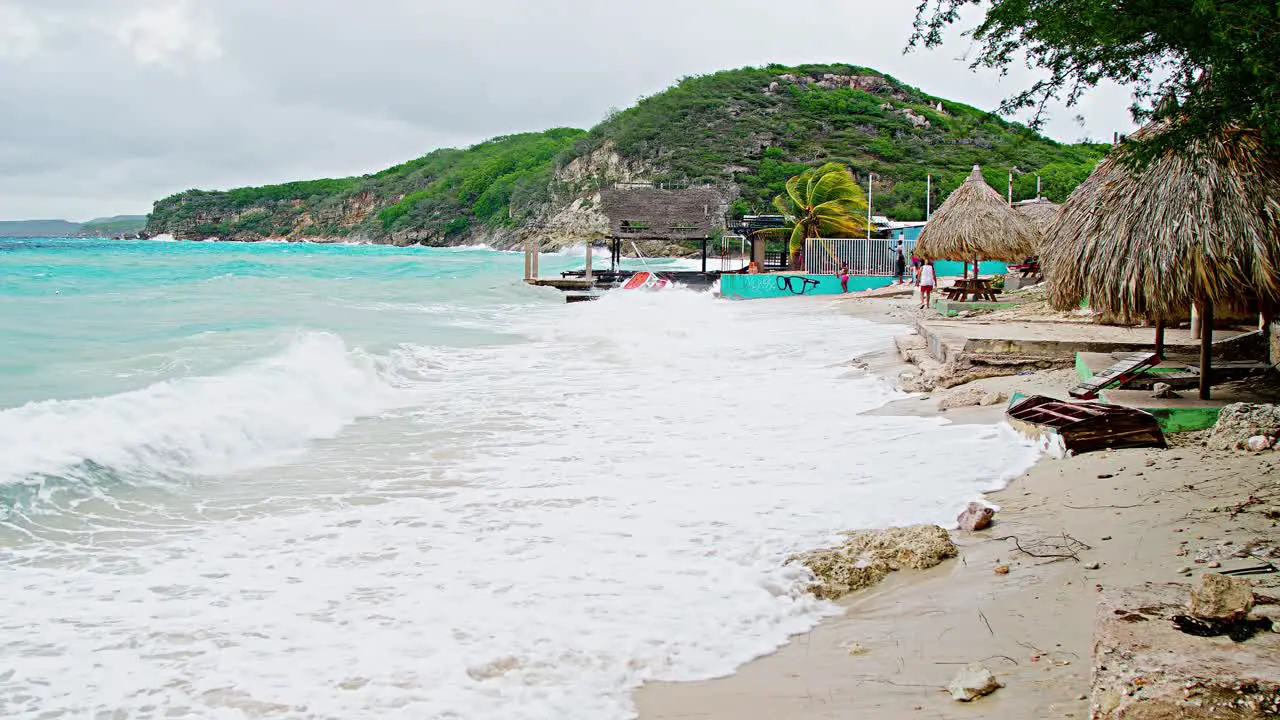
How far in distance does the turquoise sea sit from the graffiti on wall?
18226mm

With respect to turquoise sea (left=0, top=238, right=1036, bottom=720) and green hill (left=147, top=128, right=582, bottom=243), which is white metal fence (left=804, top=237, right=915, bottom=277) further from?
green hill (left=147, top=128, right=582, bottom=243)

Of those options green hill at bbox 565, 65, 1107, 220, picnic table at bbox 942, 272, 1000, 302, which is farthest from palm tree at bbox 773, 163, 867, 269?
green hill at bbox 565, 65, 1107, 220

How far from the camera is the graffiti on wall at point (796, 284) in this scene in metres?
→ 32.3

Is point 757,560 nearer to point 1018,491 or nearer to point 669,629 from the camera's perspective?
Result: point 669,629

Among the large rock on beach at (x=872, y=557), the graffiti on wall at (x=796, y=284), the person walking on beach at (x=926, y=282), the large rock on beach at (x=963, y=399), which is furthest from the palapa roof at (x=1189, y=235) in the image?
the graffiti on wall at (x=796, y=284)

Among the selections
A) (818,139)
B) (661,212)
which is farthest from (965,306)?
(818,139)

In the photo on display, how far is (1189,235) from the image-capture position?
23.3 feet

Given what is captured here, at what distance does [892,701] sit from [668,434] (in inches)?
215

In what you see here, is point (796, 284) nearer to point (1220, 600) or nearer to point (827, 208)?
point (827, 208)

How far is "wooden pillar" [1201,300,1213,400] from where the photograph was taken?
7.18 metres

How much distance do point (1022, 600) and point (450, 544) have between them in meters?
3.14

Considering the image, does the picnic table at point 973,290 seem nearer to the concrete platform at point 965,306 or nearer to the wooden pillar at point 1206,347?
the concrete platform at point 965,306

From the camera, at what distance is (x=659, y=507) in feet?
20.4

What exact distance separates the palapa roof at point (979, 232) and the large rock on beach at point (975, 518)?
676 inches
